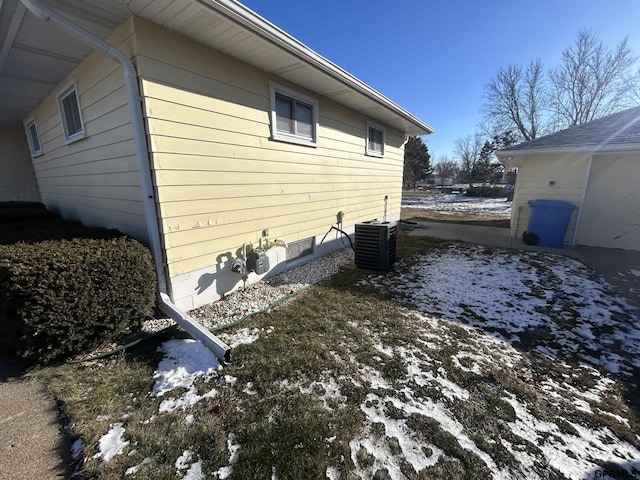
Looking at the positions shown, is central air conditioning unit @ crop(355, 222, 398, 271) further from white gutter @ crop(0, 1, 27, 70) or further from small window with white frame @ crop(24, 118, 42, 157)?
small window with white frame @ crop(24, 118, 42, 157)

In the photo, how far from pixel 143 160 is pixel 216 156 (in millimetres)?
853

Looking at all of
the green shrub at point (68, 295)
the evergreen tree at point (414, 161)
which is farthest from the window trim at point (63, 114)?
the evergreen tree at point (414, 161)

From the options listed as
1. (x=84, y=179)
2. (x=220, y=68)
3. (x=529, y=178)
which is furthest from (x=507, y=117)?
(x=84, y=179)

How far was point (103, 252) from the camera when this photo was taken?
2564 mm

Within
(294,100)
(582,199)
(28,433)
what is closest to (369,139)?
(294,100)

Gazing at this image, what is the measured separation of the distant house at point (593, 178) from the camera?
6.36 m

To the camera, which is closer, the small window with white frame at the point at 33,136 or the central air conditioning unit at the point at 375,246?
the central air conditioning unit at the point at 375,246

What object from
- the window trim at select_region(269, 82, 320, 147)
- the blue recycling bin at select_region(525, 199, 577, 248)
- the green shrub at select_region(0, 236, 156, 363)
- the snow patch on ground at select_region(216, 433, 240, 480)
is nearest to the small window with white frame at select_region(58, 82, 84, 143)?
the green shrub at select_region(0, 236, 156, 363)

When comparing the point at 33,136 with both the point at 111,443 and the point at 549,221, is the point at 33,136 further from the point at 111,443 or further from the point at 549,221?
the point at 549,221

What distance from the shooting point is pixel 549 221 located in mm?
6781

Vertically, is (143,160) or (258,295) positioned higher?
(143,160)

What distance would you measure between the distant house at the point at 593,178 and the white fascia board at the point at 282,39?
5.18 m

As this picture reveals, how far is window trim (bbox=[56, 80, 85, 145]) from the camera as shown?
3.88m

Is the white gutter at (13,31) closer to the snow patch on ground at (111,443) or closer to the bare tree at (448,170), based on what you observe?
the snow patch on ground at (111,443)
